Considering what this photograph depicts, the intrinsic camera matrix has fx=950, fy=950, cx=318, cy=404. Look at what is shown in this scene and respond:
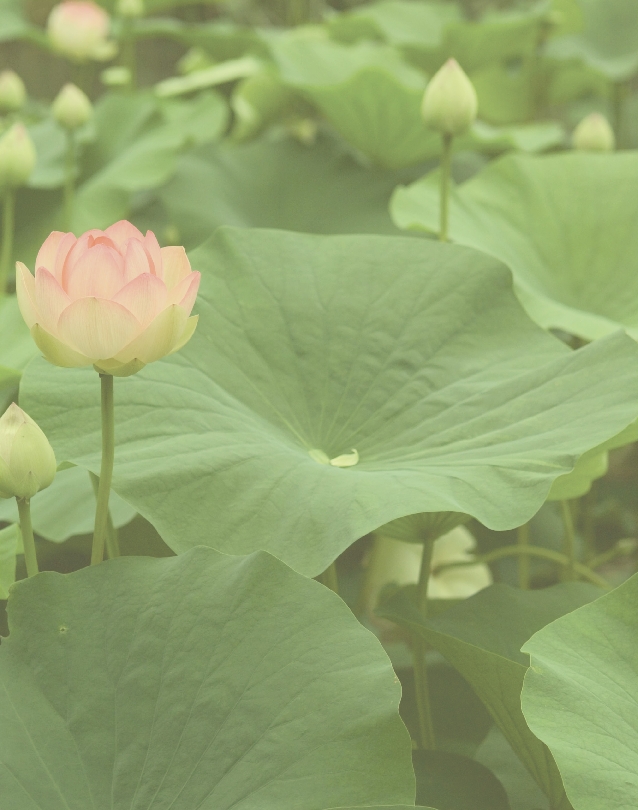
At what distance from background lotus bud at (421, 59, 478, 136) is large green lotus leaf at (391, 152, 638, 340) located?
0.12 meters

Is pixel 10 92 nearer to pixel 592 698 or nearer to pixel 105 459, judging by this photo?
pixel 105 459

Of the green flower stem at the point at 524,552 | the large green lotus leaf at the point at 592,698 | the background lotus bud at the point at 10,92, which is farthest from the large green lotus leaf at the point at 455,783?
the background lotus bud at the point at 10,92

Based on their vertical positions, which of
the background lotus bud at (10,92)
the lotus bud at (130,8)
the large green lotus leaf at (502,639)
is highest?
the lotus bud at (130,8)

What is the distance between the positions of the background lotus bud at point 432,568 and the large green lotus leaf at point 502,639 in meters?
0.24

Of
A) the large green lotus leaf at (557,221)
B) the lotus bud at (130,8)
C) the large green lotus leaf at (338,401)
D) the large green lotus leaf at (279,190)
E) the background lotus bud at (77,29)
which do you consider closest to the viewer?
the large green lotus leaf at (338,401)

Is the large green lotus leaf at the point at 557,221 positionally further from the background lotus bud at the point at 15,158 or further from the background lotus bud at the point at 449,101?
the background lotus bud at the point at 15,158

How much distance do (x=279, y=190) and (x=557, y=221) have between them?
1.72 ft

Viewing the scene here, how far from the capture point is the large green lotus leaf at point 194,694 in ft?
1.81

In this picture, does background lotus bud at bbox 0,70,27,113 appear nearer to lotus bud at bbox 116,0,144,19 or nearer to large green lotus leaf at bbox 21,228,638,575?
lotus bud at bbox 116,0,144,19

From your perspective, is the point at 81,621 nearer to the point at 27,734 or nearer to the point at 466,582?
the point at 27,734

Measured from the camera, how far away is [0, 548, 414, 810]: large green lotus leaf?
55 cm

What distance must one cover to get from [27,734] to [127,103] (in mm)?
1332

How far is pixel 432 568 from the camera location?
1.12 meters

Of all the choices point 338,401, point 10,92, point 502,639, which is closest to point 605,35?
point 10,92
